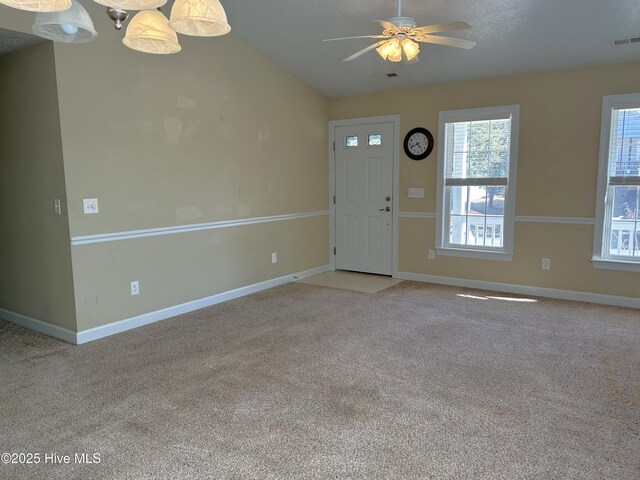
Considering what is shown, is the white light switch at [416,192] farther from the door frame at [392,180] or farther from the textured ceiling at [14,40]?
the textured ceiling at [14,40]

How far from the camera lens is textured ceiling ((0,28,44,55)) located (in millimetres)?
3195

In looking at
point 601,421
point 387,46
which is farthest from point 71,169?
point 601,421

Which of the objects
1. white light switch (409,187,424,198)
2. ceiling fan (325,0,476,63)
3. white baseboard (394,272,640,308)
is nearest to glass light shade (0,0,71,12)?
ceiling fan (325,0,476,63)

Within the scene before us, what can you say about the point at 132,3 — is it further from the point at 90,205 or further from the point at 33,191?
A: the point at 33,191

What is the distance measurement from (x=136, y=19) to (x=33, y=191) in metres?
2.45

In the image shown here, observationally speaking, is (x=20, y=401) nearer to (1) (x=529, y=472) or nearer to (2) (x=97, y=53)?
(2) (x=97, y=53)

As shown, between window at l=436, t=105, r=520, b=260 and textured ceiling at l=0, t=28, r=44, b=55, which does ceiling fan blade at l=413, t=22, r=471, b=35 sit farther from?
textured ceiling at l=0, t=28, r=44, b=55

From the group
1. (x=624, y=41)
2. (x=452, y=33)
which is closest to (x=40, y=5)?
(x=452, y=33)

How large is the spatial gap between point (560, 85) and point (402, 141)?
1.83 m

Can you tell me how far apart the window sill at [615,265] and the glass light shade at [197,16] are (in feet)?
14.7

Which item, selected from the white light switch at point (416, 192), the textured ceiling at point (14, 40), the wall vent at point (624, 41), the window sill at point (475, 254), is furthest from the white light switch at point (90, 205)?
the wall vent at point (624, 41)

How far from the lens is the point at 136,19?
197cm

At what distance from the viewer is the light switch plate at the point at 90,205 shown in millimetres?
3574

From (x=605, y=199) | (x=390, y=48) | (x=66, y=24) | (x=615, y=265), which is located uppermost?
(x=390, y=48)
